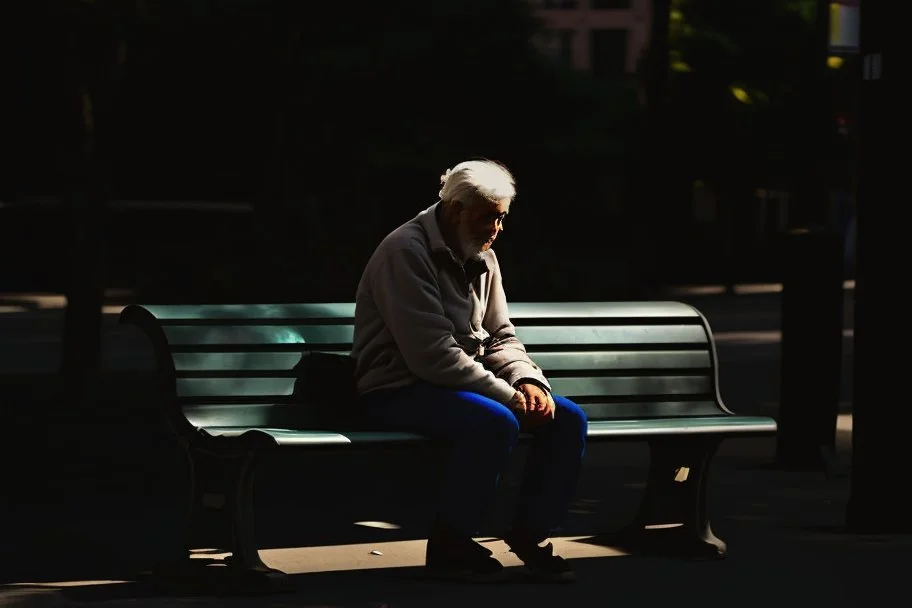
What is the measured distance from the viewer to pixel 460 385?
6.62 metres

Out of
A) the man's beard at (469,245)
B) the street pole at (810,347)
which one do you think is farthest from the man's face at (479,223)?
the street pole at (810,347)

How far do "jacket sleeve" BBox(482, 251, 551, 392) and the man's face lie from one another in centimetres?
20

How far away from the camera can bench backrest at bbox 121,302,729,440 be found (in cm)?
673

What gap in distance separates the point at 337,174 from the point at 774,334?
13.9 metres

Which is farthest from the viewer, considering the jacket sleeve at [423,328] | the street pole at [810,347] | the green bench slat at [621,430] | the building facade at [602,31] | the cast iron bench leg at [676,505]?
the building facade at [602,31]

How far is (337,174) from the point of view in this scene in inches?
1463

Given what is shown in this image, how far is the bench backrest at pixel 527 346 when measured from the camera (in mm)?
6734

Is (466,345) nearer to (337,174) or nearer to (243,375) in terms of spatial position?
(243,375)

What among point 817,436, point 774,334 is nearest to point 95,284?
point 817,436

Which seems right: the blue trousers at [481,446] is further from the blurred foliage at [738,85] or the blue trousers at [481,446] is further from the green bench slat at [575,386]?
the blurred foliage at [738,85]

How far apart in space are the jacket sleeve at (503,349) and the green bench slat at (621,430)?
32 centimetres

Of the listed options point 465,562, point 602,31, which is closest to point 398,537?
point 465,562

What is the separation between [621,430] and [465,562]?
85 cm

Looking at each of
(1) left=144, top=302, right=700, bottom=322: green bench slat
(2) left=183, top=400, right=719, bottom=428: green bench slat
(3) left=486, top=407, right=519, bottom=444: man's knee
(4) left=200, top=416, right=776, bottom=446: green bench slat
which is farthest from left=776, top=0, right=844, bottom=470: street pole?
(2) left=183, top=400, right=719, bottom=428: green bench slat
